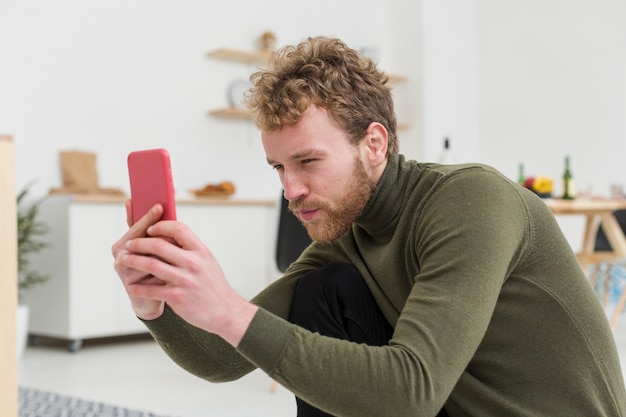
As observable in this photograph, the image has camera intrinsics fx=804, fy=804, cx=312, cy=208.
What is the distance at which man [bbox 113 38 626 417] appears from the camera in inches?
38.0

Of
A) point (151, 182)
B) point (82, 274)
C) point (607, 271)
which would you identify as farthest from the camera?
point (607, 271)

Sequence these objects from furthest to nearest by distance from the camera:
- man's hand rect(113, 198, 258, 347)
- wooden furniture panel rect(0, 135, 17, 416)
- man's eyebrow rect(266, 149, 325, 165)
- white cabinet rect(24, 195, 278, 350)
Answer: white cabinet rect(24, 195, 278, 350) < wooden furniture panel rect(0, 135, 17, 416) < man's eyebrow rect(266, 149, 325, 165) < man's hand rect(113, 198, 258, 347)

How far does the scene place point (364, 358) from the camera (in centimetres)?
98

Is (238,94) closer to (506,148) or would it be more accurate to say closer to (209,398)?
(506,148)

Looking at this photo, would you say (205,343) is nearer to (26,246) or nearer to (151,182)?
(151,182)

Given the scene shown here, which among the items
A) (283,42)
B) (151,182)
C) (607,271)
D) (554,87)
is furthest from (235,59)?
(151,182)

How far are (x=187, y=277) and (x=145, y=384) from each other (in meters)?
2.46

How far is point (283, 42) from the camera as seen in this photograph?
6000mm

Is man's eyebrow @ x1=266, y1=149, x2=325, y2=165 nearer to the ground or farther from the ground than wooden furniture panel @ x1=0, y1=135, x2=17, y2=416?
farther from the ground

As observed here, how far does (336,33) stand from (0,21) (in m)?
2.62

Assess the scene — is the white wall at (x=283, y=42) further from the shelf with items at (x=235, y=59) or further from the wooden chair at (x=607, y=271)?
the wooden chair at (x=607, y=271)

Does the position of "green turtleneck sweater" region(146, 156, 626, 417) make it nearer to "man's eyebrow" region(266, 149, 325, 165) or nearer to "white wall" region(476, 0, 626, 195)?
"man's eyebrow" region(266, 149, 325, 165)

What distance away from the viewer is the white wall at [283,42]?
16.0ft

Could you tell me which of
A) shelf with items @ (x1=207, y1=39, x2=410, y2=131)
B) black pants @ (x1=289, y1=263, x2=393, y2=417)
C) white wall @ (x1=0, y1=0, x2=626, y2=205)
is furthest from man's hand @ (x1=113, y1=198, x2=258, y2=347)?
shelf with items @ (x1=207, y1=39, x2=410, y2=131)
